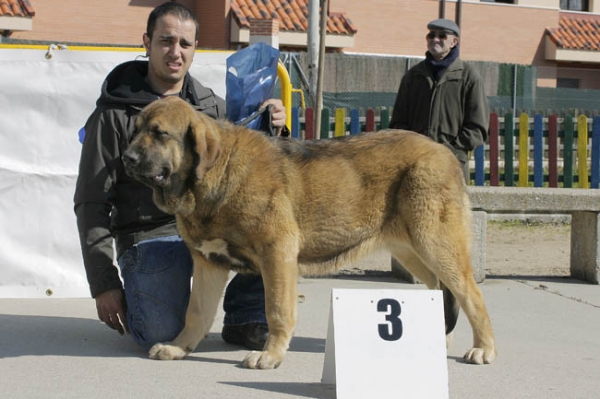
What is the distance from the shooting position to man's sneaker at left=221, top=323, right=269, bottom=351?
17.7 ft

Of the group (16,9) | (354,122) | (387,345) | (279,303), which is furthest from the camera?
(16,9)

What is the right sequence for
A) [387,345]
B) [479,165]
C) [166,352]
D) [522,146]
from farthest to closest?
1. [522,146]
2. [479,165]
3. [166,352]
4. [387,345]

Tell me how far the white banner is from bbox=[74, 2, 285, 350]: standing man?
58.1 inches

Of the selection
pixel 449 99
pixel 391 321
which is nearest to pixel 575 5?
pixel 449 99

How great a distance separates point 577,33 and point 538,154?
20.9 m

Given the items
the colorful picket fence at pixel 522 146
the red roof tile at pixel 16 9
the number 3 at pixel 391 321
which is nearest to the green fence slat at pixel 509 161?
the colorful picket fence at pixel 522 146

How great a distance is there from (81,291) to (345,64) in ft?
64.2

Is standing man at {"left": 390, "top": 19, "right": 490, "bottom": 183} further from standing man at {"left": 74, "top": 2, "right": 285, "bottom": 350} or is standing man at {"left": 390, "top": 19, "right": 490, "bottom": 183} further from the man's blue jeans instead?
the man's blue jeans

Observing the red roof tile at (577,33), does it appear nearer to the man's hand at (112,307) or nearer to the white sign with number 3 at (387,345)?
the man's hand at (112,307)

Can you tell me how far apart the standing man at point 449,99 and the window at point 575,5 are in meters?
28.5

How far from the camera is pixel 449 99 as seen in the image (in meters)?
7.61

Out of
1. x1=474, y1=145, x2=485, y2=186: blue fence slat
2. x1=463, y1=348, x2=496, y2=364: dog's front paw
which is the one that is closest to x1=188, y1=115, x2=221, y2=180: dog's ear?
x1=463, y1=348, x2=496, y2=364: dog's front paw

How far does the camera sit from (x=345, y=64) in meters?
25.8

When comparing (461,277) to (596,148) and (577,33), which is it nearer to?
(596,148)
